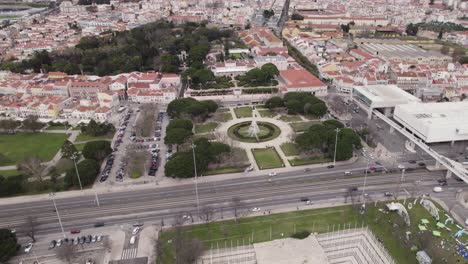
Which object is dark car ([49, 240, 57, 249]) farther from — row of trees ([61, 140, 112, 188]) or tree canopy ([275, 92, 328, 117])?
tree canopy ([275, 92, 328, 117])

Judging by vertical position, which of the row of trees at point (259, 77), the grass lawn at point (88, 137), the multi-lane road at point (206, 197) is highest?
the row of trees at point (259, 77)

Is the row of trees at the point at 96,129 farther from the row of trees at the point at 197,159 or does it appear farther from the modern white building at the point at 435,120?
the modern white building at the point at 435,120

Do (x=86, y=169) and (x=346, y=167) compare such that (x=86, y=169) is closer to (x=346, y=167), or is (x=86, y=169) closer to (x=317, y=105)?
(x=346, y=167)

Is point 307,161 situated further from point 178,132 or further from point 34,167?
point 34,167

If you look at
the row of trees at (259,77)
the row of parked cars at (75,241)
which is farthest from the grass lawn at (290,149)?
the row of trees at (259,77)

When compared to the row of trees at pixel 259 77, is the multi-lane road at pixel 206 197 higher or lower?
lower

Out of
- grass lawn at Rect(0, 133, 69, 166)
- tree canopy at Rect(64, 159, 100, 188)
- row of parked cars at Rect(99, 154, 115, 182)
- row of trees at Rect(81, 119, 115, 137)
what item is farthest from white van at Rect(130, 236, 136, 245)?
row of trees at Rect(81, 119, 115, 137)

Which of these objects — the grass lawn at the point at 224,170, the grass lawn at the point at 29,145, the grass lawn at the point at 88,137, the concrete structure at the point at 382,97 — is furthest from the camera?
the concrete structure at the point at 382,97

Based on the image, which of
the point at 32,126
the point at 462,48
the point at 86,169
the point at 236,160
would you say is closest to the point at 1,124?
the point at 32,126
